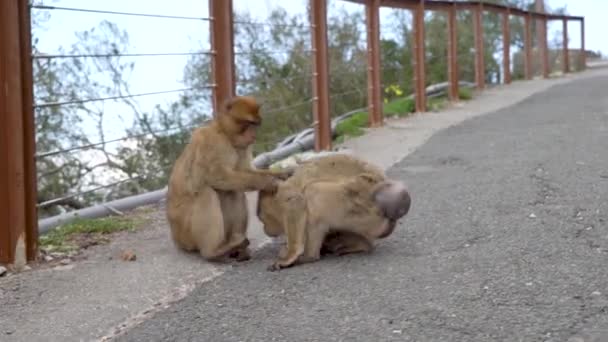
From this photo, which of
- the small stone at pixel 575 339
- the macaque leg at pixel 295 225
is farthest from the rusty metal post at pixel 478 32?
the small stone at pixel 575 339

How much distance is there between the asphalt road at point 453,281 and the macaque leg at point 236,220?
0.09 meters

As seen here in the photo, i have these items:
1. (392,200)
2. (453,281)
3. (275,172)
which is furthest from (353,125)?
(453,281)

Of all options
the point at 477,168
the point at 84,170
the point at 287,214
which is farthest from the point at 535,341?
the point at 84,170

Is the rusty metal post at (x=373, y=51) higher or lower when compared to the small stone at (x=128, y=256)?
higher

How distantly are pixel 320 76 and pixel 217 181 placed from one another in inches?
175

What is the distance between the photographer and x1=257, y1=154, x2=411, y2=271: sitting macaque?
4.81 meters

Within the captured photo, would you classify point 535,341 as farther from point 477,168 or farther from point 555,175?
point 477,168

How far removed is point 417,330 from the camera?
3650mm

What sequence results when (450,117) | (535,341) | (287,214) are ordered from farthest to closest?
(450,117)
(287,214)
(535,341)

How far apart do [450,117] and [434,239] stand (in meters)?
7.58

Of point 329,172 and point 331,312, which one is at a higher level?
point 329,172

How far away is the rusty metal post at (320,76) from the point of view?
9.22 metres

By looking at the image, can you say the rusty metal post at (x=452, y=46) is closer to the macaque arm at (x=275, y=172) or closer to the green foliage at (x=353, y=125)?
the green foliage at (x=353, y=125)

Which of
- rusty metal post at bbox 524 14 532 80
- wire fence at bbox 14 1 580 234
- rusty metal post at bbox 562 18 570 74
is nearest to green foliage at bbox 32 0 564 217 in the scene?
wire fence at bbox 14 1 580 234
